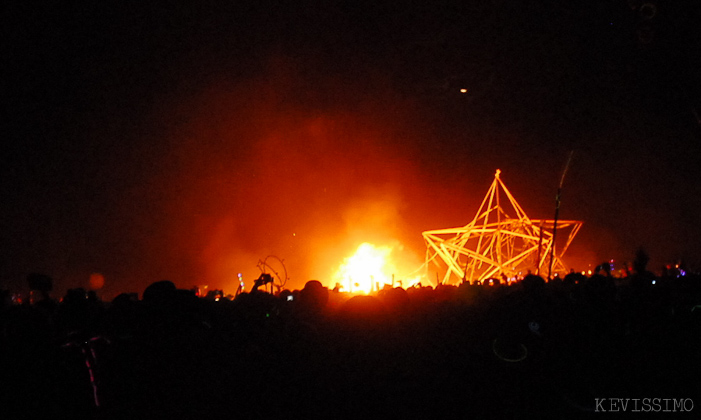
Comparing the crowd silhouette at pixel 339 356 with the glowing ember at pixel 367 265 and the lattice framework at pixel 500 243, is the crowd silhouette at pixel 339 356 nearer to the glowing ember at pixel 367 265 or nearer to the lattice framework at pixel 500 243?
the lattice framework at pixel 500 243

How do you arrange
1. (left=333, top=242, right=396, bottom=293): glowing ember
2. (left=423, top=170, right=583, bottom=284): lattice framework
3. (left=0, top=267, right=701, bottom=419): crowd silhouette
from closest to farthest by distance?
1. (left=0, top=267, right=701, bottom=419): crowd silhouette
2. (left=423, top=170, right=583, bottom=284): lattice framework
3. (left=333, top=242, right=396, bottom=293): glowing ember

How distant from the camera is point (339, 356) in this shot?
5.32 metres

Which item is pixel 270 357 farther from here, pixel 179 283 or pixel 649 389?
pixel 179 283

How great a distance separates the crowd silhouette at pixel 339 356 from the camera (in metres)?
4.74

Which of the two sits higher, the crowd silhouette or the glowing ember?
the glowing ember

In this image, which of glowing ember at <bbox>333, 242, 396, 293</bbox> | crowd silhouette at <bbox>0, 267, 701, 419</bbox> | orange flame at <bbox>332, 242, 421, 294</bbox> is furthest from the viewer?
orange flame at <bbox>332, 242, 421, 294</bbox>

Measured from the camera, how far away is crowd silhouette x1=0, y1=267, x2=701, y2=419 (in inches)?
187

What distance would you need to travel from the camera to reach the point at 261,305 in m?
5.90

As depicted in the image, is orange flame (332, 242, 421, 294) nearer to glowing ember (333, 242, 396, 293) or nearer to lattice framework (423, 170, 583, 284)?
glowing ember (333, 242, 396, 293)

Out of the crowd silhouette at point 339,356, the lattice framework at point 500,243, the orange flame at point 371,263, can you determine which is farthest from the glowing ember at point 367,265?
the crowd silhouette at point 339,356

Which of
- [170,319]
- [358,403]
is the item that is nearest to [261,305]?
[170,319]

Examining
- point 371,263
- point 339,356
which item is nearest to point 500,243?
point 371,263

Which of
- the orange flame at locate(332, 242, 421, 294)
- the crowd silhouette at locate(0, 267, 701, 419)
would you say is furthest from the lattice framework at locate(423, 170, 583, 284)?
the crowd silhouette at locate(0, 267, 701, 419)

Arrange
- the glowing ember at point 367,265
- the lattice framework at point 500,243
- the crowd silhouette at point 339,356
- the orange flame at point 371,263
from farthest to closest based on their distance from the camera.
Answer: the orange flame at point 371,263 → the glowing ember at point 367,265 → the lattice framework at point 500,243 → the crowd silhouette at point 339,356
